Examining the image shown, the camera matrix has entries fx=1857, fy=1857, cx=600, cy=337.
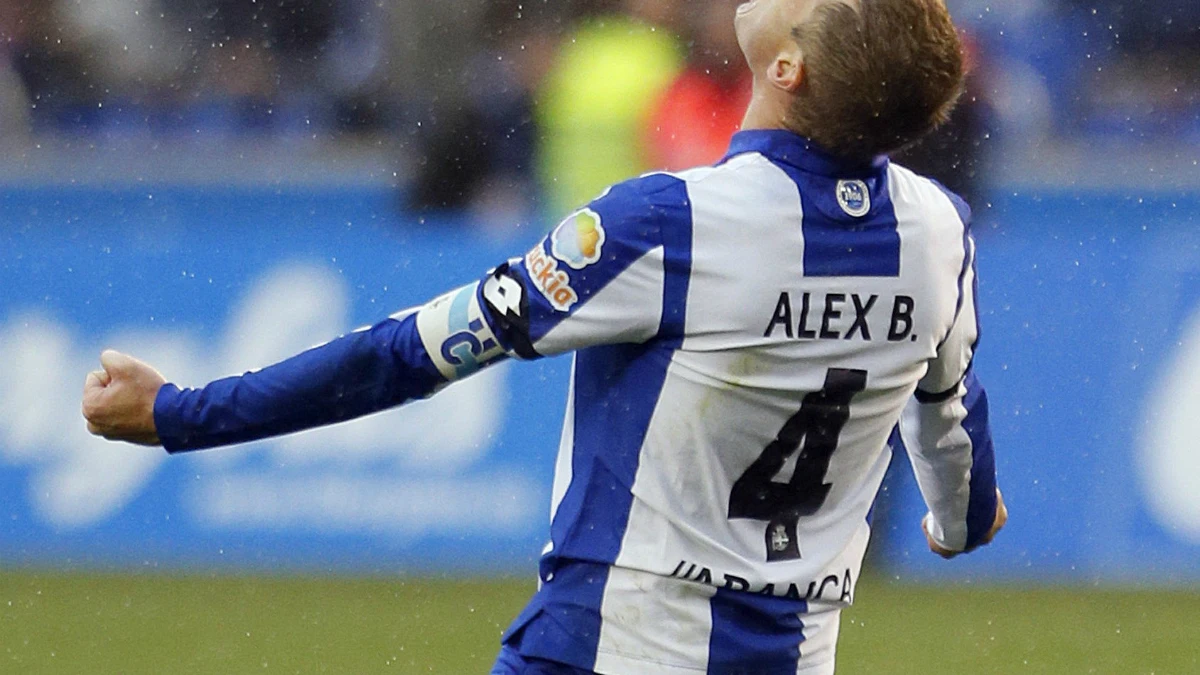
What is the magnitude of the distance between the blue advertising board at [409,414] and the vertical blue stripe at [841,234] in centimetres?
439

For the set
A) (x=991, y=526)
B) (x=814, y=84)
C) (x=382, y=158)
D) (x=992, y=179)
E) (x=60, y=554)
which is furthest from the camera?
(x=382, y=158)

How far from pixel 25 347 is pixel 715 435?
489 cm

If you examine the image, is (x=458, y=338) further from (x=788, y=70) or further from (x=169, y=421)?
(x=788, y=70)

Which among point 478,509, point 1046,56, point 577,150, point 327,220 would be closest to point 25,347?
point 327,220

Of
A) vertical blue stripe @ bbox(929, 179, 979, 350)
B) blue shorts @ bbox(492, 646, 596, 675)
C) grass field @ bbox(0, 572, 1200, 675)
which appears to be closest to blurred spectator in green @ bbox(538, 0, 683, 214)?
grass field @ bbox(0, 572, 1200, 675)

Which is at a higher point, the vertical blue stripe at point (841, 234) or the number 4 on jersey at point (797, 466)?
the vertical blue stripe at point (841, 234)

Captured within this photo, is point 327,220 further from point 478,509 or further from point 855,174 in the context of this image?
point 855,174

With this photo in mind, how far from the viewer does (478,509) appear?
6.80 m

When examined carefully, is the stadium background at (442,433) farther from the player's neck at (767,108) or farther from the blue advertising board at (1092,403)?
the player's neck at (767,108)

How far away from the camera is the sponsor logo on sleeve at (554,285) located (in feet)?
7.78

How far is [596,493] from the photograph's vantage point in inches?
98.0

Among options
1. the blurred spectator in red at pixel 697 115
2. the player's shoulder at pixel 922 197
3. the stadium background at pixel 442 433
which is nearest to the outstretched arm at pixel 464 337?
the player's shoulder at pixel 922 197

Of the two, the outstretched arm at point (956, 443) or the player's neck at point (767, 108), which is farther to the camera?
the outstretched arm at point (956, 443)

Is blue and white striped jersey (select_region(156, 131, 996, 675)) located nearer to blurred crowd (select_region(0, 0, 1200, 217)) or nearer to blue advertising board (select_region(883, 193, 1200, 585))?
blue advertising board (select_region(883, 193, 1200, 585))
